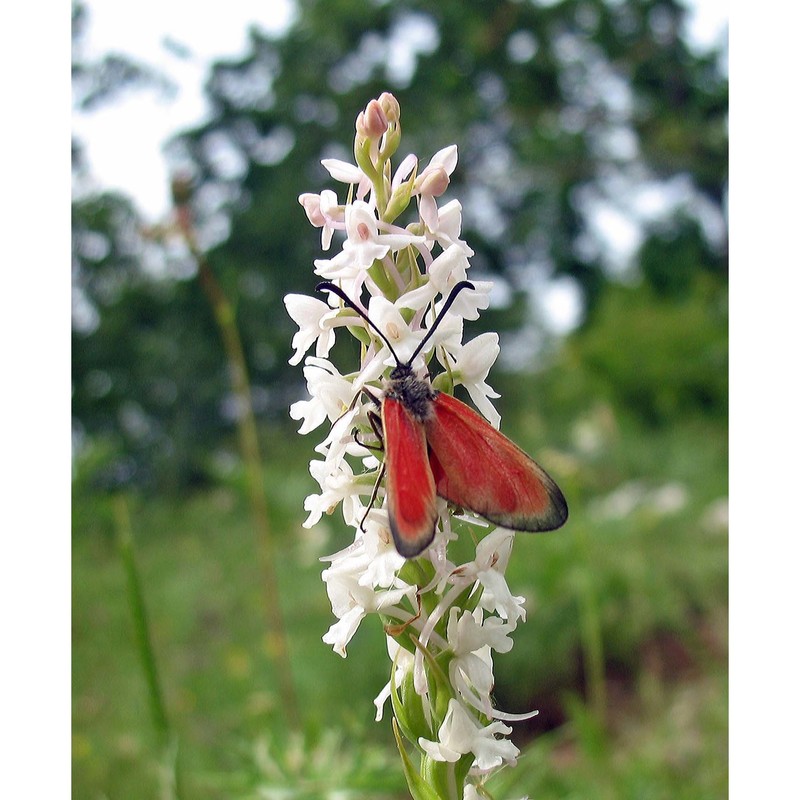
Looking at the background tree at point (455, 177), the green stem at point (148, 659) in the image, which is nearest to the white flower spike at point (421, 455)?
the green stem at point (148, 659)

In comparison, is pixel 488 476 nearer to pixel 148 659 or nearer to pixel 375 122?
pixel 375 122

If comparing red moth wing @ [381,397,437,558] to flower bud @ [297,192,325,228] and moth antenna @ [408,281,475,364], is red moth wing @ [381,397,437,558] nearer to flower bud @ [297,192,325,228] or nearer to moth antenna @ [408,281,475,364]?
moth antenna @ [408,281,475,364]

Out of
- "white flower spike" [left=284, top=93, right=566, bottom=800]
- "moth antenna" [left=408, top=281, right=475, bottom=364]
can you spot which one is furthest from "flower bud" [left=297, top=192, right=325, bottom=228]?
"moth antenna" [left=408, top=281, right=475, bottom=364]

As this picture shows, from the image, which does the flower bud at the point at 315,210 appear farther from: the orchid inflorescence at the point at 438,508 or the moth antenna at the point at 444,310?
the moth antenna at the point at 444,310

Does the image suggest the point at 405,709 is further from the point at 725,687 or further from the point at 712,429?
the point at 712,429

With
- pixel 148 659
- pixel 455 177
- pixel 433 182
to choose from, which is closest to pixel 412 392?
pixel 433 182

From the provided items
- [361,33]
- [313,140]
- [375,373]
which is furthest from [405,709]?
[361,33]
